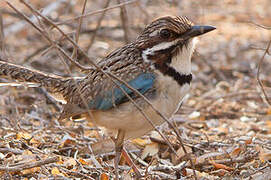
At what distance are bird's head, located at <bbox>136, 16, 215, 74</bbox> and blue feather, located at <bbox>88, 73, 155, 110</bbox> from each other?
0.16 metres

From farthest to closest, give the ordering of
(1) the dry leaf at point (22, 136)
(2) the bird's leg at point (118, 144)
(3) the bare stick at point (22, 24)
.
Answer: (3) the bare stick at point (22, 24) < (1) the dry leaf at point (22, 136) < (2) the bird's leg at point (118, 144)

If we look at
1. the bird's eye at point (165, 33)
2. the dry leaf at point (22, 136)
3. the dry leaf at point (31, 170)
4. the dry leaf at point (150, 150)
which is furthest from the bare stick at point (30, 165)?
the bird's eye at point (165, 33)

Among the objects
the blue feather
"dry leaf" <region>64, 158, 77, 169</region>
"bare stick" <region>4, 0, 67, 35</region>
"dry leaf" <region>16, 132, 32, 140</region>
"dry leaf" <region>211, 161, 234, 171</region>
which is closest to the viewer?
the blue feather

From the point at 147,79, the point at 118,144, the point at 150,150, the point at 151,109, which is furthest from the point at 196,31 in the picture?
the point at 150,150

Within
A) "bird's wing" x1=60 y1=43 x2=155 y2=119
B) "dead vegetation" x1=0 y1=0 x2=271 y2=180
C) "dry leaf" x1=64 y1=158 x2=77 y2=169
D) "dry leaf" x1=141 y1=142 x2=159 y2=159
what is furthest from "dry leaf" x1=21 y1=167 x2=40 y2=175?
"dry leaf" x1=141 y1=142 x2=159 y2=159

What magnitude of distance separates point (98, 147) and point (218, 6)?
271 inches

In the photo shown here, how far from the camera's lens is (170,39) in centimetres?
470

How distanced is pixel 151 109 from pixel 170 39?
0.62 m

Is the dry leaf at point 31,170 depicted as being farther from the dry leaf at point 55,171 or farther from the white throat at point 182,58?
the white throat at point 182,58

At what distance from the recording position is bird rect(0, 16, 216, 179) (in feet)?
15.2

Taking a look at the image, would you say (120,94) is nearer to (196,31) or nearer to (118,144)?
(118,144)

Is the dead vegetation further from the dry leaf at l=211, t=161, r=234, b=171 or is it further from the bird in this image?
the bird

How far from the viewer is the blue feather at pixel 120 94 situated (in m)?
4.70

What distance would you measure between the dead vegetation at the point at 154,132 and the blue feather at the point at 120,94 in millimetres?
280
